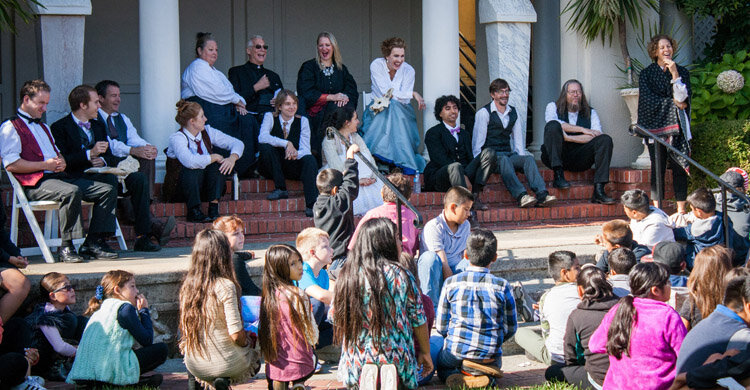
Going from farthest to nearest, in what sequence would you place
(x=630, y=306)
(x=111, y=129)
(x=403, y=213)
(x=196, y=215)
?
(x=196, y=215)
(x=111, y=129)
(x=403, y=213)
(x=630, y=306)

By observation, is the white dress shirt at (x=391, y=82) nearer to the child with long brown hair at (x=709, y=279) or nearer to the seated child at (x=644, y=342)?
the child with long brown hair at (x=709, y=279)

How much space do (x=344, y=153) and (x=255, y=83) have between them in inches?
58.7

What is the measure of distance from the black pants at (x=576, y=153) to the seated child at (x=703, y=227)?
2335 millimetres

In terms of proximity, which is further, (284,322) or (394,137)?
(394,137)

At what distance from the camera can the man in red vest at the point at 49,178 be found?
6977 millimetres

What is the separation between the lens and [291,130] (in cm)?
914

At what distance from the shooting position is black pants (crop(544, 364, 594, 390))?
534 cm

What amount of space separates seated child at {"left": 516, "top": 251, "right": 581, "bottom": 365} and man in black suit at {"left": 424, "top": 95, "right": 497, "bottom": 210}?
3164mm

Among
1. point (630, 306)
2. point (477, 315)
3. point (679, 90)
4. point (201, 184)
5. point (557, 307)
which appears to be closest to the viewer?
point (630, 306)

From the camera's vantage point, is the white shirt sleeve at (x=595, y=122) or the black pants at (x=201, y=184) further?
the white shirt sleeve at (x=595, y=122)

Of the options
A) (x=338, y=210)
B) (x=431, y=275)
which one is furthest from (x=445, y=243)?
(x=338, y=210)

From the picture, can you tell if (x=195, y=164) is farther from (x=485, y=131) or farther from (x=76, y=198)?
(x=485, y=131)

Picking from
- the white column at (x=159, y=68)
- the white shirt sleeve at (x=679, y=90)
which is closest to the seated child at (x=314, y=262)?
the white column at (x=159, y=68)

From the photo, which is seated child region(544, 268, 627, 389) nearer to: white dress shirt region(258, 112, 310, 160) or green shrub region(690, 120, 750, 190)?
white dress shirt region(258, 112, 310, 160)
